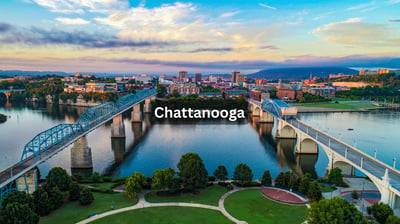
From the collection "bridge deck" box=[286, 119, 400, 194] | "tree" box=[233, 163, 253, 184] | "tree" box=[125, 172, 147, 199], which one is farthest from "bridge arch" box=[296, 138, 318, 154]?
"tree" box=[125, 172, 147, 199]

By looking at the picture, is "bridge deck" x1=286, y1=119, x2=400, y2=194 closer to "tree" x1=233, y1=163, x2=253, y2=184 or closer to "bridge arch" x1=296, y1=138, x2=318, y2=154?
"bridge arch" x1=296, y1=138, x2=318, y2=154

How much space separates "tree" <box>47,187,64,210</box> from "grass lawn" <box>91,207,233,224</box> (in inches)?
158

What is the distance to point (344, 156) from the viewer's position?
2997 centimetres

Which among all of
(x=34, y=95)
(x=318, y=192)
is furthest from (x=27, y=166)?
(x=34, y=95)

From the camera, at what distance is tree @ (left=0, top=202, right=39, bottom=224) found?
16.7 metres

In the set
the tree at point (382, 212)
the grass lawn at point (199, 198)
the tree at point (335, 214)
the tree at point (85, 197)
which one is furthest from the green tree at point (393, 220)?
the tree at point (85, 197)

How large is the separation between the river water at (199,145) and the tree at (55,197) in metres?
11.5

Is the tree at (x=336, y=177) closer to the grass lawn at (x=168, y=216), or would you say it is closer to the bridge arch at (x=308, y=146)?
the grass lawn at (x=168, y=216)

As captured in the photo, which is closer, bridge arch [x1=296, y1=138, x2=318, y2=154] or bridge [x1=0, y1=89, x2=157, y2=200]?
bridge [x1=0, y1=89, x2=157, y2=200]

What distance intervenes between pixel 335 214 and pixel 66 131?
95.9 ft

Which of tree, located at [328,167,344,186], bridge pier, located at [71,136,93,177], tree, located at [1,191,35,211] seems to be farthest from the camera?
bridge pier, located at [71,136,93,177]

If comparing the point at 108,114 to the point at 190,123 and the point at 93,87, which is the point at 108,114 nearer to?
→ the point at 190,123

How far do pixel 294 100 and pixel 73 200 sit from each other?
112471 millimetres

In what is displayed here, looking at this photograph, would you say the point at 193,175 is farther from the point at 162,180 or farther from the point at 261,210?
the point at 261,210
